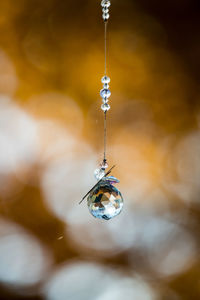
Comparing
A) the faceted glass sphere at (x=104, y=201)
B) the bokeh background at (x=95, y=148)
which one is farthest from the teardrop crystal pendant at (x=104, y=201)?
the bokeh background at (x=95, y=148)

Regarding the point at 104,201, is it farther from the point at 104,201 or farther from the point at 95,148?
the point at 95,148

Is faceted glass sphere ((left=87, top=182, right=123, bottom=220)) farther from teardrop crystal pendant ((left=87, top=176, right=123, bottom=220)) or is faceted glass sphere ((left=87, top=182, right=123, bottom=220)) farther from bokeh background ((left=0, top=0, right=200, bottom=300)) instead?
bokeh background ((left=0, top=0, right=200, bottom=300))

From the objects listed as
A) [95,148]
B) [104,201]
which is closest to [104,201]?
[104,201]

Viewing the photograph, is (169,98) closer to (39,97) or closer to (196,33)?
(196,33)

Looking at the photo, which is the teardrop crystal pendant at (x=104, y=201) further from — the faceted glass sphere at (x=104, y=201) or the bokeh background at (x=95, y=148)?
the bokeh background at (x=95, y=148)

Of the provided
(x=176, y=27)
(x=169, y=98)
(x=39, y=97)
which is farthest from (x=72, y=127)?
(x=176, y=27)

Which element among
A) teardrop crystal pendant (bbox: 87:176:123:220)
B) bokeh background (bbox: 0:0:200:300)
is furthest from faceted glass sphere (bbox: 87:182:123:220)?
bokeh background (bbox: 0:0:200:300)

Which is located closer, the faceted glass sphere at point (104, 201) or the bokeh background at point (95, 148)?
the faceted glass sphere at point (104, 201)
